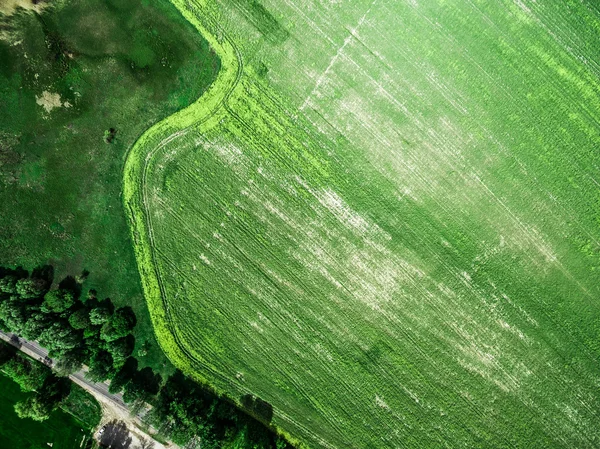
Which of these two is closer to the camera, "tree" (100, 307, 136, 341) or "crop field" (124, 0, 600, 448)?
"crop field" (124, 0, 600, 448)

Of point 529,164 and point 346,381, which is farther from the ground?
point 529,164

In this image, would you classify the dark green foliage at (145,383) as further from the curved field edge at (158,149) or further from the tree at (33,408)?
the tree at (33,408)

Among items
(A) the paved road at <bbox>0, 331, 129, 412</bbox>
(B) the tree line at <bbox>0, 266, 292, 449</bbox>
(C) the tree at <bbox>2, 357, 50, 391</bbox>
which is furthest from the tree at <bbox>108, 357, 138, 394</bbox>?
(C) the tree at <bbox>2, 357, 50, 391</bbox>

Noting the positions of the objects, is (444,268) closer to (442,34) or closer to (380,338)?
(380,338)

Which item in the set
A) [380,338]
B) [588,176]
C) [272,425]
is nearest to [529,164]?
[588,176]

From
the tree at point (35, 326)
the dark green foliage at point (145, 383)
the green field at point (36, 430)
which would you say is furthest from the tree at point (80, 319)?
the green field at point (36, 430)

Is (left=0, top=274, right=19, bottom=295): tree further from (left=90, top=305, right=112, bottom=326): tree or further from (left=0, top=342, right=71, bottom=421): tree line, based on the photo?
(left=90, top=305, right=112, bottom=326): tree
